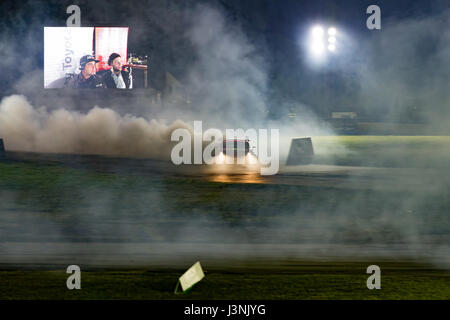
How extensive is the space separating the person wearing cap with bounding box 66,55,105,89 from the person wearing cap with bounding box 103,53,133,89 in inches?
29.7

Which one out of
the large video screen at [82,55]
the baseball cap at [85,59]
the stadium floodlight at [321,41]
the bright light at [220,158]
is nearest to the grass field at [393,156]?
the bright light at [220,158]

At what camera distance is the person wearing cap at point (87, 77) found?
125 ft

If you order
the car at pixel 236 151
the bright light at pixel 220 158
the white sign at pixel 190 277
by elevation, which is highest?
the car at pixel 236 151

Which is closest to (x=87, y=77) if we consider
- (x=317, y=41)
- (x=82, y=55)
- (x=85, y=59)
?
(x=85, y=59)

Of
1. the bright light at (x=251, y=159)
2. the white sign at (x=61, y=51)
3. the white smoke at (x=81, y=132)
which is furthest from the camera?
the white sign at (x=61, y=51)

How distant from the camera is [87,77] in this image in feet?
127

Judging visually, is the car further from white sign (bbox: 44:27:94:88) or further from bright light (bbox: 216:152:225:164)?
white sign (bbox: 44:27:94:88)

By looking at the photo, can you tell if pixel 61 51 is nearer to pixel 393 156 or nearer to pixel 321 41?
pixel 321 41

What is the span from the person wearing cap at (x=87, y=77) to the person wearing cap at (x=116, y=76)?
755 millimetres

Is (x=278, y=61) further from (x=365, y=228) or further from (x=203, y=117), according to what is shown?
(x=365, y=228)

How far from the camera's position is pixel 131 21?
39531 mm

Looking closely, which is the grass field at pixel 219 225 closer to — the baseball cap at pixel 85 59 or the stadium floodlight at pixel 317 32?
the stadium floodlight at pixel 317 32

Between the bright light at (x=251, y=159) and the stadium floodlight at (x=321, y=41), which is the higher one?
the stadium floodlight at (x=321, y=41)

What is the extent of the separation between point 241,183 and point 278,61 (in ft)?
95.8
